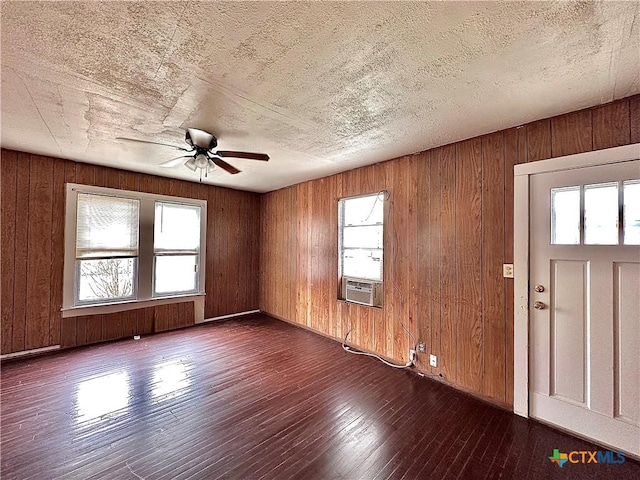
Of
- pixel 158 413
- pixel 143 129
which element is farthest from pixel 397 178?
pixel 158 413

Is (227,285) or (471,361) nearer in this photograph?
(471,361)

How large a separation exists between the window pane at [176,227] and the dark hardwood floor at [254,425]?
189cm

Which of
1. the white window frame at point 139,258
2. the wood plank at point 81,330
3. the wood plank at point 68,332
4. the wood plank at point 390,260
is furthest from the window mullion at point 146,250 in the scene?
the wood plank at point 390,260

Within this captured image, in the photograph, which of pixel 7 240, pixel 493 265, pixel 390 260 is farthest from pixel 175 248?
pixel 493 265

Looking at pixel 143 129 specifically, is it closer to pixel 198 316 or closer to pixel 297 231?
pixel 297 231

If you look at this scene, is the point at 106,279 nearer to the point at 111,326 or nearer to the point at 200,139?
the point at 111,326

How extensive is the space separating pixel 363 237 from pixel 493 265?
5.66 feet

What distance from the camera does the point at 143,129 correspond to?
103 inches

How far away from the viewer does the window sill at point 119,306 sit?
3738mm

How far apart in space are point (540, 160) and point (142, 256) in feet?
16.8

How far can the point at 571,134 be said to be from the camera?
2.17 meters

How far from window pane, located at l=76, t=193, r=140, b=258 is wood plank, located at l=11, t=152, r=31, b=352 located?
1.64ft

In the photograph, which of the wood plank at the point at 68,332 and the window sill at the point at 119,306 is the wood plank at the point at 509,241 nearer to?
the window sill at the point at 119,306

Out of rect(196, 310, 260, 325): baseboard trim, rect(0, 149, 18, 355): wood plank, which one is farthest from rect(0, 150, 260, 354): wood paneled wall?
rect(196, 310, 260, 325): baseboard trim
